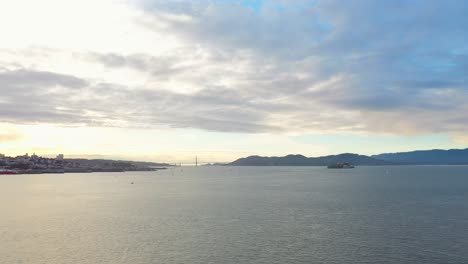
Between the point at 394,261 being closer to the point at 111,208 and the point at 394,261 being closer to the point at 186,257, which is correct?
the point at 186,257

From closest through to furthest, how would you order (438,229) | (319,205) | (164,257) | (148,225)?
(164,257), (438,229), (148,225), (319,205)

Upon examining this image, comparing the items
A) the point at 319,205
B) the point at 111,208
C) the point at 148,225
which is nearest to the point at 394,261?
the point at 148,225

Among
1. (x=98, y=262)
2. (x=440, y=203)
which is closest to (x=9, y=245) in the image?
(x=98, y=262)

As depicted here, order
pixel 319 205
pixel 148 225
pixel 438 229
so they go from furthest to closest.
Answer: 1. pixel 319 205
2. pixel 148 225
3. pixel 438 229

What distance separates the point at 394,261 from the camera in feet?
151

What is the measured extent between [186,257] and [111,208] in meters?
58.4

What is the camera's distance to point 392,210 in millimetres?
88312

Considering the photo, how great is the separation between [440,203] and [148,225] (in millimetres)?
77363

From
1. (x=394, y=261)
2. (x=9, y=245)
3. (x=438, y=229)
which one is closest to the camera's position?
(x=394, y=261)

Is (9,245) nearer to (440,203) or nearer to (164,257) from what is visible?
(164,257)

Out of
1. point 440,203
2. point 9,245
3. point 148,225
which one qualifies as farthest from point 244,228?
point 440,203

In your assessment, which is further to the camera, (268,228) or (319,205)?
(319,205)

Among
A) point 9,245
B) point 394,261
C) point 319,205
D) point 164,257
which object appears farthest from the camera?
point 319,205

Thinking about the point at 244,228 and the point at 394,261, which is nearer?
the point at 394,261
